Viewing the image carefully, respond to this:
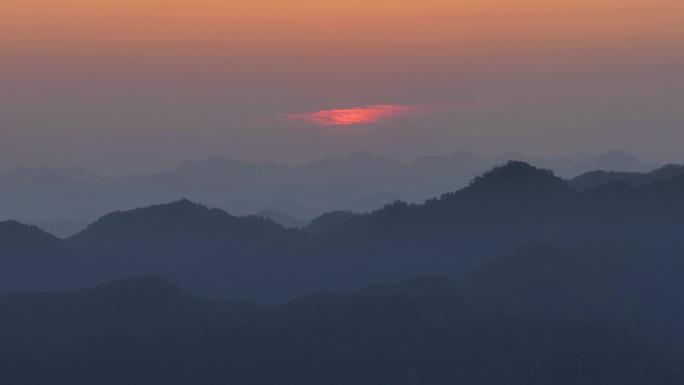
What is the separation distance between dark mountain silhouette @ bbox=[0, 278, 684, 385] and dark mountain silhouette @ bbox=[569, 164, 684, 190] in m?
83.1

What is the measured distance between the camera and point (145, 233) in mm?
171375

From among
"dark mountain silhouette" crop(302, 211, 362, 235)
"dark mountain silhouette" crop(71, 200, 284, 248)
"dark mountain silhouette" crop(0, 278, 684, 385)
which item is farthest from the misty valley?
"dark mountain silhouette" crop(302, 211, 362, 235)

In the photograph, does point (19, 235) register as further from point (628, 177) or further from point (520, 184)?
point (628, 177)

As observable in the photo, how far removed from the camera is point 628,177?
182 metres

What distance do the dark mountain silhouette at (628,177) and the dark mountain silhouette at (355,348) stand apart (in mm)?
83124

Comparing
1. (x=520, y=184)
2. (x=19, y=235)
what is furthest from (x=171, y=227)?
(x=520, y=184)

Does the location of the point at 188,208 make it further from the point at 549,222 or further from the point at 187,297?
the point at 187,297

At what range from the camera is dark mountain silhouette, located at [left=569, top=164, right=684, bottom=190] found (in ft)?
564

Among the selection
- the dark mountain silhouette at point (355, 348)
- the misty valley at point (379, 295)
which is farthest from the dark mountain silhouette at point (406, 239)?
the dark mountain silhouette at point (355, 348)

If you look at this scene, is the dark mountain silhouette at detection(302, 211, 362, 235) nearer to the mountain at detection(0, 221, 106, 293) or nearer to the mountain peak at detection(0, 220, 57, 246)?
the mountain at detection(0, 221, 106, 293)

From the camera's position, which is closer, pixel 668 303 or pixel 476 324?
pixel 476 324

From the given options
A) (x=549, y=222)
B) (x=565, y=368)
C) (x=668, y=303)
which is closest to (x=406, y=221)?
(x=549, y=222)

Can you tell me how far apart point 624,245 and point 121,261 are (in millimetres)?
71362

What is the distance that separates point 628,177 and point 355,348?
4297 inches
